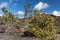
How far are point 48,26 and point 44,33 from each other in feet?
2.68

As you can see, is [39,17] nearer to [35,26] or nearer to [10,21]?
[35,26]

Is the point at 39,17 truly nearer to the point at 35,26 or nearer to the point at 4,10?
the point at 35,26

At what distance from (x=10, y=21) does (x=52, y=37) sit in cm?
1948

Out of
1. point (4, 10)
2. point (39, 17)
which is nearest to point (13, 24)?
point (4, 10)

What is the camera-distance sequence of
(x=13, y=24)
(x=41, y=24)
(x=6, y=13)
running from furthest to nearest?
1. (x=6, y=13)
2. (x=13, y=24)
3. (x=41, y=24)

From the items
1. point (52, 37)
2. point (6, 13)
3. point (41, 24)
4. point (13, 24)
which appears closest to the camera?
point (52, 37)

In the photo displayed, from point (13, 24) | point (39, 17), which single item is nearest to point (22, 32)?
point (13, 24)

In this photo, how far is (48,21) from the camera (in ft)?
59.1

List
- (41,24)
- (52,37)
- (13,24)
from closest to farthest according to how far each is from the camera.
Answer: (52,37)
(41,24)
(13,24)

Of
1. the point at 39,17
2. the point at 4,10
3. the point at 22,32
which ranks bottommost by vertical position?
the point at 22,32

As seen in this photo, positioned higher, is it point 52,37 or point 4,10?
point 4,10

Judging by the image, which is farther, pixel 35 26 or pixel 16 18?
pixel 16 18

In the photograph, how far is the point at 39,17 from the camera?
18.6 m

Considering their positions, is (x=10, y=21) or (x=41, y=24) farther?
(x=10, y=21)
